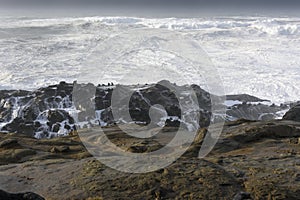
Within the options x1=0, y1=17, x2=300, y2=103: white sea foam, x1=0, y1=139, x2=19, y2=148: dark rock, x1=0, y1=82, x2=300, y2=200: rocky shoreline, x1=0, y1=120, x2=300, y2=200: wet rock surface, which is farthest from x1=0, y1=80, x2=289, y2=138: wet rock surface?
x1=0, y1=120, x2=300, y2=200: wet rock surface

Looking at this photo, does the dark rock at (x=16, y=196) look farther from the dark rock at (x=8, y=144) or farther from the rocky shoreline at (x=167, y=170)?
the dark rock at (x=8, y=144)

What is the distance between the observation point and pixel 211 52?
52.3m

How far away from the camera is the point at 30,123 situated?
19000 millimetres

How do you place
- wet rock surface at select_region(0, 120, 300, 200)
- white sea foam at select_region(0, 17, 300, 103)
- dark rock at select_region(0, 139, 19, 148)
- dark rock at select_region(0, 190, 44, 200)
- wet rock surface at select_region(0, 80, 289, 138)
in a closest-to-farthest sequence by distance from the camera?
dark rock at select_region(0, 190, 44, 200)
wet rock surface at select_region(0, 120, 300, 200)
dark rock at select_region(0, 139, 19, 148)
wet rock surface at select_region(0, 80, 289, 138)
white sea foam at select_region(0, 17, 300, 103)

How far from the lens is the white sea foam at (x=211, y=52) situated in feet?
111

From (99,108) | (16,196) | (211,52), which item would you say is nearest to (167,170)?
(16,196)

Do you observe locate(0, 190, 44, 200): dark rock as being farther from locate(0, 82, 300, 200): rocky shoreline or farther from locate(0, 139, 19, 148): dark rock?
locate(0, 139, 19, 148): dark rock

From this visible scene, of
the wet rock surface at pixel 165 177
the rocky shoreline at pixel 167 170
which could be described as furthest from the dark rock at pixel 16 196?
the wet rock surface at pixel 165 177

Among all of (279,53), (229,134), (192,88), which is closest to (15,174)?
(229,134)

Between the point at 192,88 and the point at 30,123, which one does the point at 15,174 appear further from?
the point at 192,88

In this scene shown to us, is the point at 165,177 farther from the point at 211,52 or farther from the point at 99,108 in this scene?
the point at 211,52

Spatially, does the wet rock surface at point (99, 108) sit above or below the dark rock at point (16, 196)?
above

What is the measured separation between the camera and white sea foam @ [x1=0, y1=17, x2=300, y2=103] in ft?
111

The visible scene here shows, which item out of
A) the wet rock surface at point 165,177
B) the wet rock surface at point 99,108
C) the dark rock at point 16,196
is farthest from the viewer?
the wet rock surface at point 99,108
